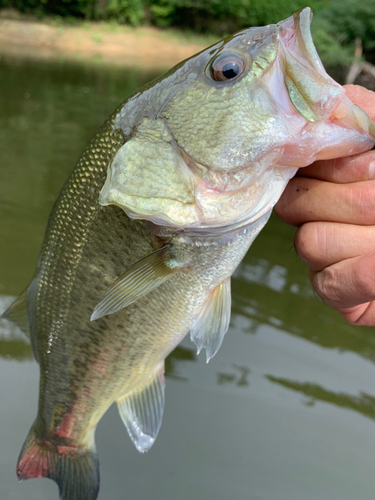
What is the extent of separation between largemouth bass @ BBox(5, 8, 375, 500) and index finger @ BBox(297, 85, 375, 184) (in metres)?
0.06

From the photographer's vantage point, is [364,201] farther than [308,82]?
Yes

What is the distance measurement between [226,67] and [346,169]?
447 millimetres

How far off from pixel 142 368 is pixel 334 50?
650 inches

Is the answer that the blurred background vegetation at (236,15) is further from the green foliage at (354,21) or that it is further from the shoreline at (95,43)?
the shoreline at (95,43)

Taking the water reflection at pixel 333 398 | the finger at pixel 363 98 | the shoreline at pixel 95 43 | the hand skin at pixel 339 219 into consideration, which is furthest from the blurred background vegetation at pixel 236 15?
the hand skin at pixel 339 219

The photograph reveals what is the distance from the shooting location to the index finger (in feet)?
3.62

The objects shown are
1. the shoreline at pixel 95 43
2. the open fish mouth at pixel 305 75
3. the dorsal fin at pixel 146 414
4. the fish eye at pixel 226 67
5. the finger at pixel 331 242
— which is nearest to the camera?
the open fish mouth at pixel 305 75

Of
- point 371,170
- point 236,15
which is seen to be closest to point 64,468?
point 371,170

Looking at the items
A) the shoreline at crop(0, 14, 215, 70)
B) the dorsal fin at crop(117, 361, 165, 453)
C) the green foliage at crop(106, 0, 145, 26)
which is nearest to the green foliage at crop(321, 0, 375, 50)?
the shoreline at crop(0, 14, 215, 70)

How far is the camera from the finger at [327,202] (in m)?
1.13

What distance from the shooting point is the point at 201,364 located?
107 inches

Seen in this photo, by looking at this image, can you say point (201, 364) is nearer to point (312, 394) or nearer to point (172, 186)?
point (312, 394)

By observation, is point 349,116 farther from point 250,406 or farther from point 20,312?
point 250,406

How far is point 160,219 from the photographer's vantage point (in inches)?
45.3
